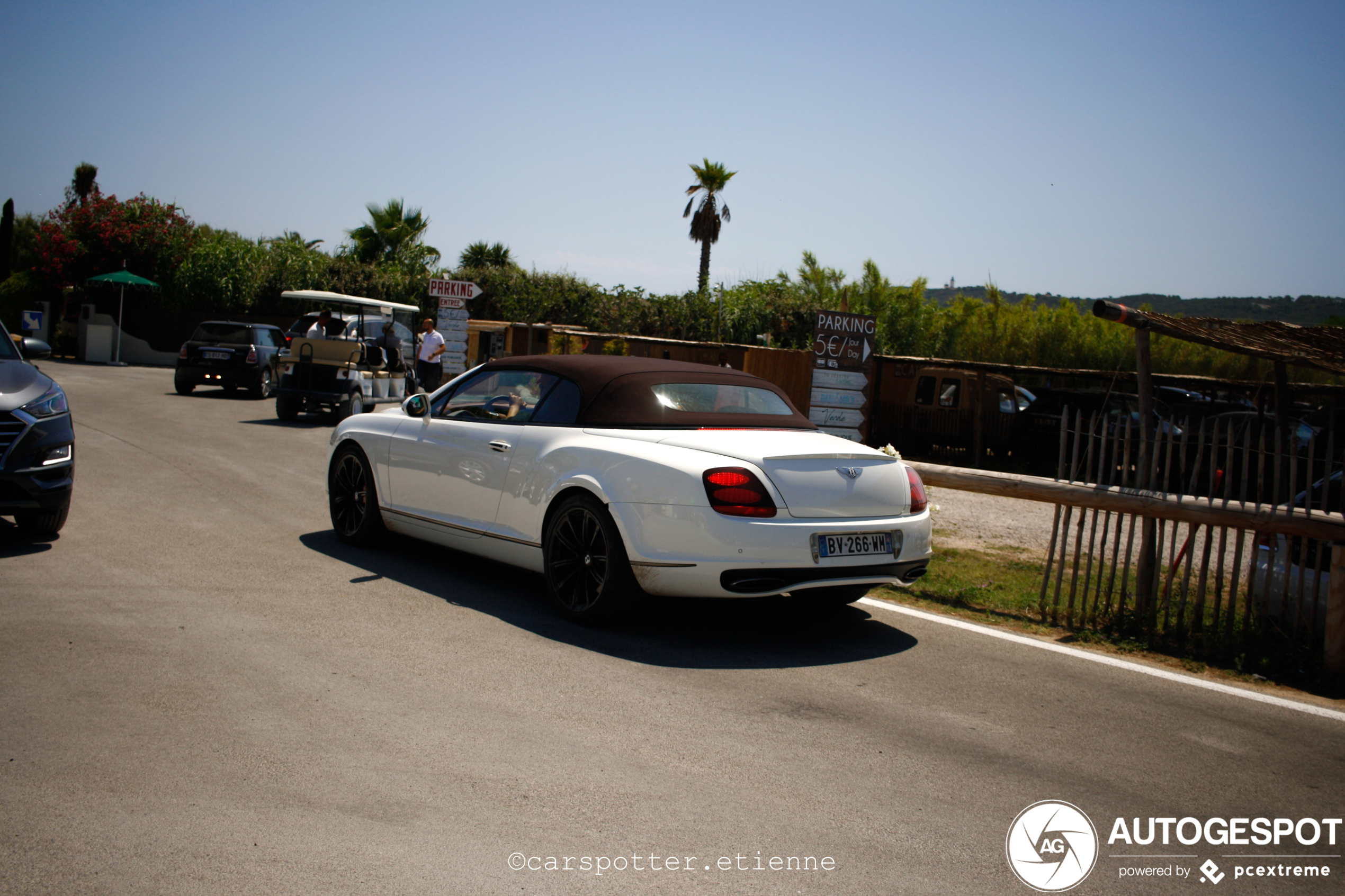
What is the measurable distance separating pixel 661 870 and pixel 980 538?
8.20m

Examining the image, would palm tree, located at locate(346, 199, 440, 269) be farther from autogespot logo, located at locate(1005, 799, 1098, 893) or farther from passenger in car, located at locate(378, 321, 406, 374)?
autogespot logo, located at locate(1005, 799, 1098, 893)

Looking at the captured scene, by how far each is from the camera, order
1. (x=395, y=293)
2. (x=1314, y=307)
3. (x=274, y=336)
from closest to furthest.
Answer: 1. (x=274, y=336)
2. (x=395, y=293)
3. (x=1314, y=307)

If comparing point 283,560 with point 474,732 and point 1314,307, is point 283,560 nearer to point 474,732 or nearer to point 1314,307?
point 474,732

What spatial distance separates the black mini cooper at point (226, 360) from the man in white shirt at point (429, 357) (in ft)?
15.9

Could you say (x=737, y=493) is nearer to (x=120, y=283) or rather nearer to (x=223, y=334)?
(x=223, y=334)

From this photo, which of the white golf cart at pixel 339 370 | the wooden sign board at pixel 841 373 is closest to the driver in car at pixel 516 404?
the wooden sign board at pixel 841 373

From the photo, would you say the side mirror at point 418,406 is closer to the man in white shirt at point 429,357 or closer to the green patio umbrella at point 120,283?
the man in white shirt at point 429,357

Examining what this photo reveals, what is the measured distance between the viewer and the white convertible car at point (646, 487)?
529 centimetres

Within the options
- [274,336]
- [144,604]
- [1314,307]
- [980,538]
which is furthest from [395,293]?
[1314,307]

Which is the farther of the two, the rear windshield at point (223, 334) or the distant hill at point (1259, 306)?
the distant hill at point (1259, 306)

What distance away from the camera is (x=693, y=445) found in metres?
5.57

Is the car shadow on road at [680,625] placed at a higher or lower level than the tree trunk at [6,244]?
lower

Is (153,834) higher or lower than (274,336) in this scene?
lower

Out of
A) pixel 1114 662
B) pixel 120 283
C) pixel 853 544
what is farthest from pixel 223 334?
pixel 1114 662
